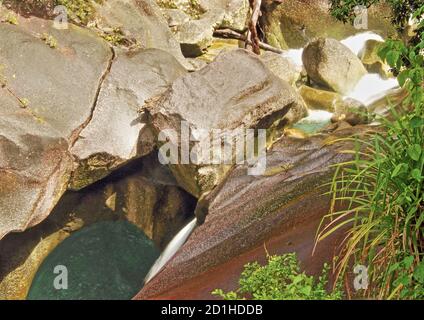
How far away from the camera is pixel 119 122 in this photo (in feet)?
32.2

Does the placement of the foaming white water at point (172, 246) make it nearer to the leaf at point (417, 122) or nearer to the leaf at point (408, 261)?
the leaf at point (408, 261)

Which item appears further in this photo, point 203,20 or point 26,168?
point 203,20

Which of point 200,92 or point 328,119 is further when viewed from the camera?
point 328,119

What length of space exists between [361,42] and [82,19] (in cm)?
855

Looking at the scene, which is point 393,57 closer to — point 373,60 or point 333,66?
point 333,66

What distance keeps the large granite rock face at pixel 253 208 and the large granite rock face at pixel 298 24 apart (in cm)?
878

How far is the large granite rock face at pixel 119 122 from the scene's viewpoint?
950cm

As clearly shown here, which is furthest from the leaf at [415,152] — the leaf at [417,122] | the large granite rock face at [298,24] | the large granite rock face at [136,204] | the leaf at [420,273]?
the large granite rock face at [298,24]

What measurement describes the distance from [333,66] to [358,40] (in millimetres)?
3364

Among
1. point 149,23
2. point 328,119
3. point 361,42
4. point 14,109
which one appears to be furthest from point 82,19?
point 361,42

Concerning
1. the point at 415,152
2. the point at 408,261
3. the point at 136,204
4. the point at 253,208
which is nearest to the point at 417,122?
the point at 415,152

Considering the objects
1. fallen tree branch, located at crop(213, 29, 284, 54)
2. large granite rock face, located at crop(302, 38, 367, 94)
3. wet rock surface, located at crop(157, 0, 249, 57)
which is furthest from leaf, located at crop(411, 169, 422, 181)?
fallen tree branch, located at crop(213, 29, 284, 54)

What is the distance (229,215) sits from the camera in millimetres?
7441
